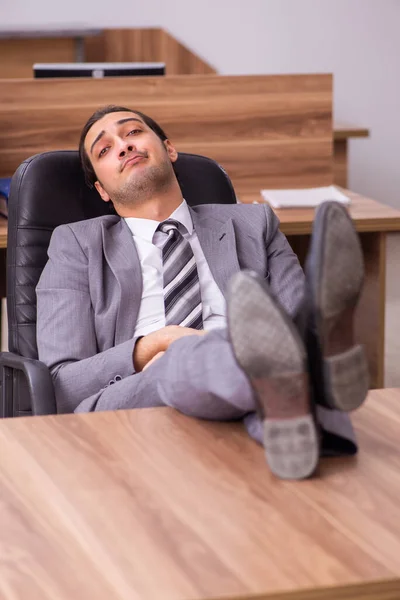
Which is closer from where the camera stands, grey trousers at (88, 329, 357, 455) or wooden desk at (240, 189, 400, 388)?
grey trousers at (88, 329, 357, 455)

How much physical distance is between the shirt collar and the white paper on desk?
0.73 metres

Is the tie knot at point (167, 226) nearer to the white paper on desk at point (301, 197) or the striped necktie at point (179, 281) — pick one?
the striped necktie at point (179, 281)

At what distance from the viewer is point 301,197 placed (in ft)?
10.2

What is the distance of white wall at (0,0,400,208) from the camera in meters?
5.93

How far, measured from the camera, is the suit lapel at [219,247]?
2.26m

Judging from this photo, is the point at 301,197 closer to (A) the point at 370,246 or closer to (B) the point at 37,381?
(A) the point at 370,246

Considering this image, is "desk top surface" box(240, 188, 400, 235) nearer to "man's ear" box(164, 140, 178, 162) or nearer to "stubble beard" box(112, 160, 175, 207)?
"man's ear" box(164, 140, 178, 162)

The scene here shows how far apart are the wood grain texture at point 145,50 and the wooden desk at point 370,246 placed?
246 cm

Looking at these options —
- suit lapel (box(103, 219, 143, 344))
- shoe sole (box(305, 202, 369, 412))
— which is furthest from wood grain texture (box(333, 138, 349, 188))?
shoe sole (box(305, 202, 369, 412))

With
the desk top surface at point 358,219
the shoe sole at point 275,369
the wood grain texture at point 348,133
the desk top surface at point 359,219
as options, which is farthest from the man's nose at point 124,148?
the wood grain texture at point 348,133

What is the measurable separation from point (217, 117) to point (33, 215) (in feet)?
3.70

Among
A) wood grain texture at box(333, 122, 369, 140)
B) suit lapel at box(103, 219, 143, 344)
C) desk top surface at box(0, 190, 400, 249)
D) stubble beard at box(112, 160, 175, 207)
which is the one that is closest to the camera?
suit lapel at box(103, 219, 143, 344)

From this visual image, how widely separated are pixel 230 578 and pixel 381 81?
5344 mm

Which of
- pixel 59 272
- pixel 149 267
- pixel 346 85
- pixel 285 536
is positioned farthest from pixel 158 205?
pixel 346 85
